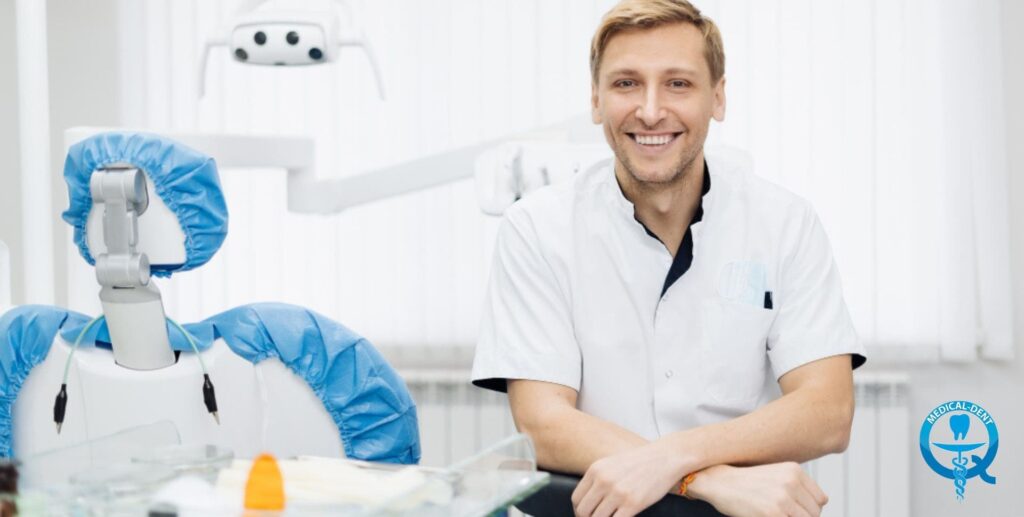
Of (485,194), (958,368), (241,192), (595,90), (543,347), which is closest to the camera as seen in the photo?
(543,347)

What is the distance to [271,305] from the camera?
1.91m

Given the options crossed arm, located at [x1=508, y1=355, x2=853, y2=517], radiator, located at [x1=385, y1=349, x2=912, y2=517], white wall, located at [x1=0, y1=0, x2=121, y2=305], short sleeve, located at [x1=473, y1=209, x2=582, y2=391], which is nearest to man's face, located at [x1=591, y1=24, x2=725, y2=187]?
short sleeve, located at [x1=473, y1=209, x2=582, y2=391]

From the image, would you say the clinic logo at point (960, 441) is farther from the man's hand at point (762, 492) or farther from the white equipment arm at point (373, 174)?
the man's hand at point (762, 492)

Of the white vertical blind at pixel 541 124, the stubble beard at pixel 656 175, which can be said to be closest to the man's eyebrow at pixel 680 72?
the stubble beard at pixel 656 175

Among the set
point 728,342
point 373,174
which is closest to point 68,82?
point 373,174

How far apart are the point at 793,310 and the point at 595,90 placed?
438 mm

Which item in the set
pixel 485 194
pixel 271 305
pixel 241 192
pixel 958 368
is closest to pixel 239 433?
pixel 271 305

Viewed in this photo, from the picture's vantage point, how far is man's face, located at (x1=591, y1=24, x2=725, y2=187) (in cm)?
173

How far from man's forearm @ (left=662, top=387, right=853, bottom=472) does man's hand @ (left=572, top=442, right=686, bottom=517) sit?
1.4 inches

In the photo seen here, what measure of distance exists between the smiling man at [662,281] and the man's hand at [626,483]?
21 centimetres

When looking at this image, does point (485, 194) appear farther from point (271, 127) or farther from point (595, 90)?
point (271, 127)

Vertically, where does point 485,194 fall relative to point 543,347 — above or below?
above

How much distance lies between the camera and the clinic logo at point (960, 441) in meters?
3.13

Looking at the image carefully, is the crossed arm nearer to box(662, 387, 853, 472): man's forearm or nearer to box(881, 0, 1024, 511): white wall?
box(662, 387, 853, 472): man's forearm
